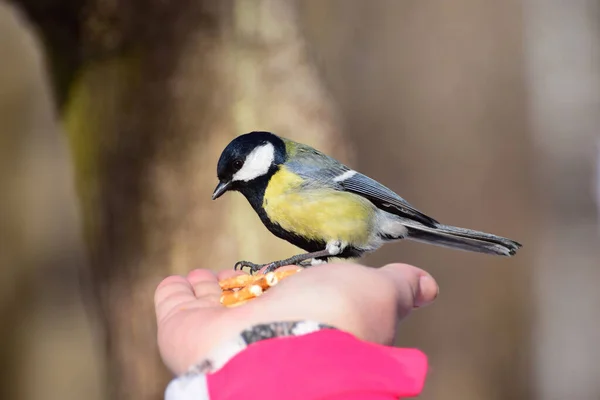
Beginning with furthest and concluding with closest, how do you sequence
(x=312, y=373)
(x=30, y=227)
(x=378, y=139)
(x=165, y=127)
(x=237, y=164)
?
1. (x=30, y=227)
2. (x=378, y=139)
3. (x=165, y=127)
4. (x=237, y=164)
5. (x=312, y=373)

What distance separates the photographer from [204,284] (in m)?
0.73

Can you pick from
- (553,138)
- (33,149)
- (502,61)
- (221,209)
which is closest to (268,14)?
(221,209)

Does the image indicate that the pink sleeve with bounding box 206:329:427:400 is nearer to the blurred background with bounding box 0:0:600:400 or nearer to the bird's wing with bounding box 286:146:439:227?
the bird's wing with bounding box 286:146:439:227

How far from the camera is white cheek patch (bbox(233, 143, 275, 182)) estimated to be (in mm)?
679

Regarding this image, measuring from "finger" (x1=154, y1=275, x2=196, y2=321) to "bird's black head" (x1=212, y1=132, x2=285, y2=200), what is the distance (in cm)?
10

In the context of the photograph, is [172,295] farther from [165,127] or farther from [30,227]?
[30,227]

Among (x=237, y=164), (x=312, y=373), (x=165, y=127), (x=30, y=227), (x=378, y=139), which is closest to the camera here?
(x=312, y=373)

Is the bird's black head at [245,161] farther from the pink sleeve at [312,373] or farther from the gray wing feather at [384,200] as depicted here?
the pink sleeve at [312,373]

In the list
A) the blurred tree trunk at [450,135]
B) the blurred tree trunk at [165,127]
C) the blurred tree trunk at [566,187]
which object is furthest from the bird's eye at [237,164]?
the blurred tree trunk at [566,187]

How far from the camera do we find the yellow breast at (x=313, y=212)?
2.29 ft

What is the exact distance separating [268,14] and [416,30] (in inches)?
14.6

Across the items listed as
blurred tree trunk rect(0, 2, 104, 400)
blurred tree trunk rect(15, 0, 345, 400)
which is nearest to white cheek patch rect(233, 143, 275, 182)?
blurred tree trunk rect(15, 0, 345, 400)

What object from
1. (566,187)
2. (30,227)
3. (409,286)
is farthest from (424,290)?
(30,227)

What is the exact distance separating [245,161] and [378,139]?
2.12 ft
